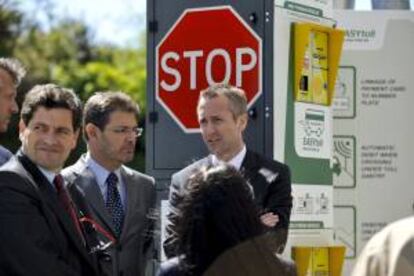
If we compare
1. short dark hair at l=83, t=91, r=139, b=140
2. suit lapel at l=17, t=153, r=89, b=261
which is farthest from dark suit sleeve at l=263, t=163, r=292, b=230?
suit lapel at l=17, t=153, r=89, b=261

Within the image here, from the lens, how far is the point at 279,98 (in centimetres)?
639

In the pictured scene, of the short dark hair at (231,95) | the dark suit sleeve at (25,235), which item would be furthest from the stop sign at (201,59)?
the dark suit sleeve at (25,235)

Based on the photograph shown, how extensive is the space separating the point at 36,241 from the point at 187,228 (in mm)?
1481

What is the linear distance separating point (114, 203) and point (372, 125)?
2381 mm

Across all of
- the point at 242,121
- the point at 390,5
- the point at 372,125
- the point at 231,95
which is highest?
the point at 390,5

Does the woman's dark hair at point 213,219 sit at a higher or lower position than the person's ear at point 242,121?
lower

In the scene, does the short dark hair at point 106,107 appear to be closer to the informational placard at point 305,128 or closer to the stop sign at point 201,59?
the stop sign at point 201,59

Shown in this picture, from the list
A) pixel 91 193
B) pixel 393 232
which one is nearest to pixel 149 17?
pixel 91 193

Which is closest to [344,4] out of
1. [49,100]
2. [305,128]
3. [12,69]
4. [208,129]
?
[305,128]

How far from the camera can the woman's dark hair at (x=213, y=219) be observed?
3160 mm

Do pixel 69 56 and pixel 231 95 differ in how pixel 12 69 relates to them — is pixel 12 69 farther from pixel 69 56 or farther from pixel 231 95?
pixel 69 56

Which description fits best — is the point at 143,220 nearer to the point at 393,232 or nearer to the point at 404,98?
the point at 404,98

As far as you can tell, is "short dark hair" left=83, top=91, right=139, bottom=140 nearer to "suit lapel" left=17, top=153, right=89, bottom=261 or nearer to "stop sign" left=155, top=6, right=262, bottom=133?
"stop sign" left=155, top=6, right=262, bottom=133

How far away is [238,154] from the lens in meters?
5.83
